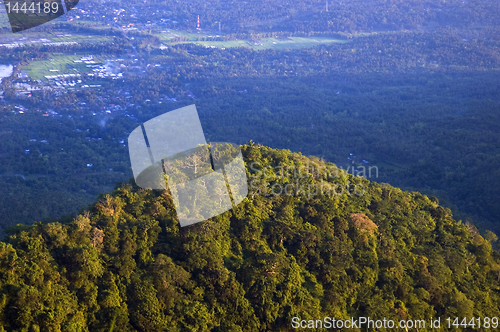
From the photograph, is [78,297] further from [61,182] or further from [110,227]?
[61,182]

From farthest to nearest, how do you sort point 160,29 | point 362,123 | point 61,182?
point 160,29
point 362,123
point 61,182

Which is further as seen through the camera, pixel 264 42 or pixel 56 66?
pixel 264 42

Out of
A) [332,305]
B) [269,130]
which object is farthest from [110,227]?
[269,130]

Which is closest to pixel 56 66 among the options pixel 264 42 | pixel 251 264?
pixel 264 42

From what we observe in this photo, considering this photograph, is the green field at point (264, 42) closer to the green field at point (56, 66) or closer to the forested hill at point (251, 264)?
the green field at point (56, 66)

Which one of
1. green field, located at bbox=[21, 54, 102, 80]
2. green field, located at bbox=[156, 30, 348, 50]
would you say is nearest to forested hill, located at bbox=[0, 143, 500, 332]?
green field, located at bbox=[21, 54, 102, 80]

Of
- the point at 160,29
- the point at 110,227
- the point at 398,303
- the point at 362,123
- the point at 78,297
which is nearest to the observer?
the point at 78,297

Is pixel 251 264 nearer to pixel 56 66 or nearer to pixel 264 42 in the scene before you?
pixel 56 66
